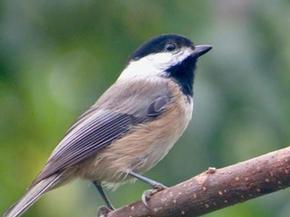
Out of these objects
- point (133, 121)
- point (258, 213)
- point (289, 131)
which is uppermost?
point (133, 121)

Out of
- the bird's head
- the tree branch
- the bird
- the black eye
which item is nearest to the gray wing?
the bird

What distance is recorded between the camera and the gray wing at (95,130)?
141 inches

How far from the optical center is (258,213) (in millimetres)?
3637

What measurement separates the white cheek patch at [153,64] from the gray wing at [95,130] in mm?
153

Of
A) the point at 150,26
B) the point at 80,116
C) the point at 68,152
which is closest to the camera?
the point at 68,152

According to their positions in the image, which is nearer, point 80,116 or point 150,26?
point 80,116

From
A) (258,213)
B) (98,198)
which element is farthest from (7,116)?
(258,213)

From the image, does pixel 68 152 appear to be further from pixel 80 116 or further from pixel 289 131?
pixel 289 131

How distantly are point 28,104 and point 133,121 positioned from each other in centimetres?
45

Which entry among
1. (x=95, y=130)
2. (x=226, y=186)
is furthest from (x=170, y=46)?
(x=226, y=186)

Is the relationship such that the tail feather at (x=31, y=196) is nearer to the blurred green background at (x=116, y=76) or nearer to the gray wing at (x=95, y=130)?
the gray wing at (x=95, y=130)

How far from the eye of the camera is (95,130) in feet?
12.4

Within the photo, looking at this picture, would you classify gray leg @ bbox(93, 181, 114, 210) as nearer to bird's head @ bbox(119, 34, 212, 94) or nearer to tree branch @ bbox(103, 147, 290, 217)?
bird's head @ bbox(119, 34, 212, 94)

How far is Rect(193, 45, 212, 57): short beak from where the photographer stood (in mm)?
3885
